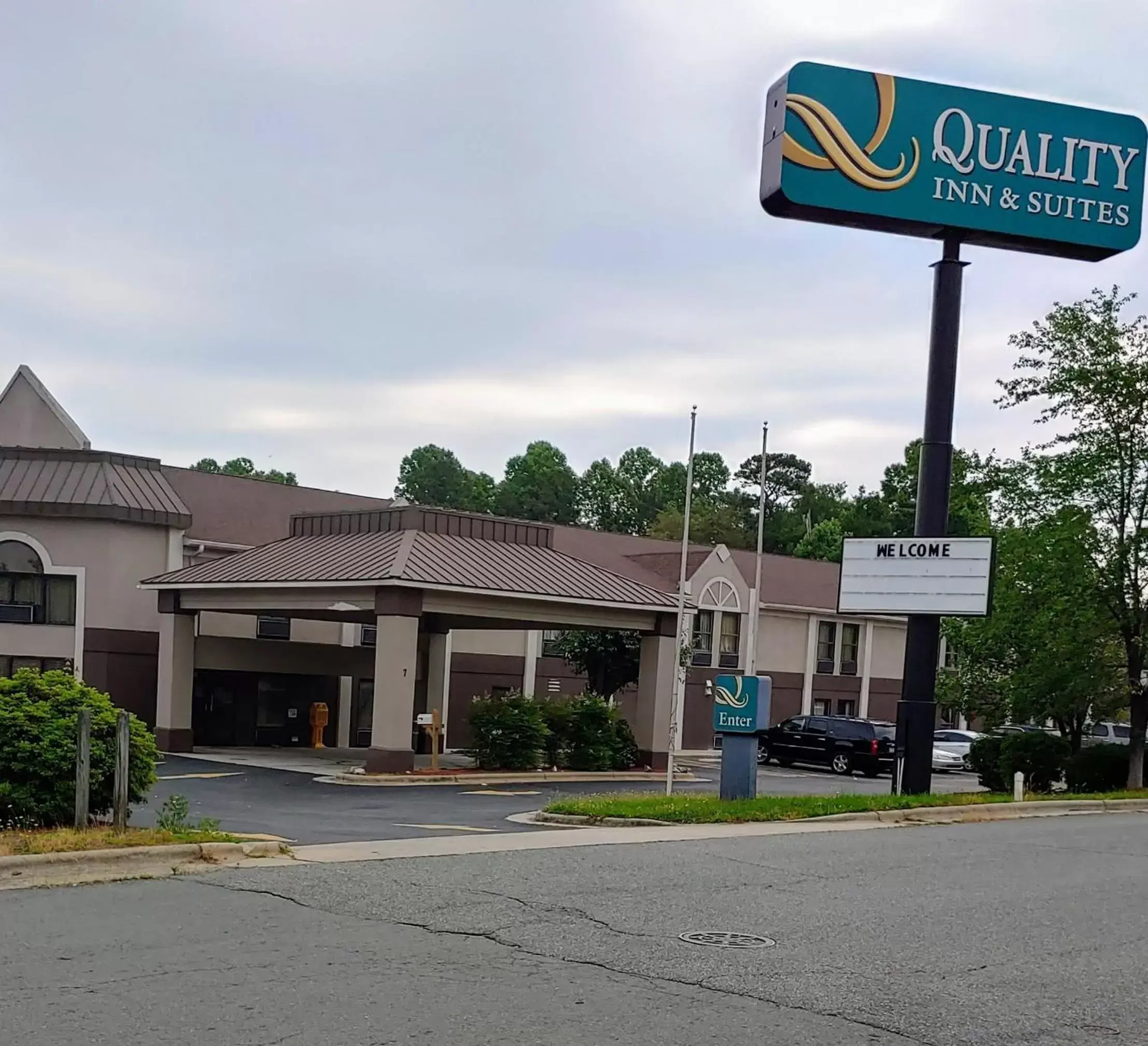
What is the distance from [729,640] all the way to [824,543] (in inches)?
1823

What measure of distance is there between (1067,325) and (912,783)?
1099 cm

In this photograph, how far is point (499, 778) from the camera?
97.8 feet

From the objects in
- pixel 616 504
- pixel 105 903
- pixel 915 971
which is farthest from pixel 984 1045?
pixel 616 504

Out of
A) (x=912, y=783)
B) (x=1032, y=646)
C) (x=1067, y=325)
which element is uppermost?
(x=1067, y=325)

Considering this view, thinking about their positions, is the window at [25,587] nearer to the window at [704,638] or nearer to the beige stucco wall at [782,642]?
the window at [704,638]

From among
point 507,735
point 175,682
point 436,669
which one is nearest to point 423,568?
point 507,735

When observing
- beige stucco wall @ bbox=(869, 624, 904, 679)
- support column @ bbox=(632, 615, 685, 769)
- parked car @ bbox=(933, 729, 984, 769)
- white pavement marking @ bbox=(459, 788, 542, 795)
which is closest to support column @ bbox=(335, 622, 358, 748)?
support column @ bbox=(632, 615, 685, 769)

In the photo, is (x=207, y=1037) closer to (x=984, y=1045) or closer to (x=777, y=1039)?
(x=777, y=1039)

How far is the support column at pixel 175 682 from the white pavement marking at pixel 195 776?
5.70m

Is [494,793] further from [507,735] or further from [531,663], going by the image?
[531,663]

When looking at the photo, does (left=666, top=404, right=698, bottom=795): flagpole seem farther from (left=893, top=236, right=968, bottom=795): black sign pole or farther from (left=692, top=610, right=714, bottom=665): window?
(left=692, top=610, right=714, bottom=665): window

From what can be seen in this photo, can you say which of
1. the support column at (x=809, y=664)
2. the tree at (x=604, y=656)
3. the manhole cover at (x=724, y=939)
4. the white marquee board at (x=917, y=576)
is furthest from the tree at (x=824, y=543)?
the manhole cover at (x=724, y=939)

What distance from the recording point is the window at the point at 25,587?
3562 centimetres

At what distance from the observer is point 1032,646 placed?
95.9 feet
